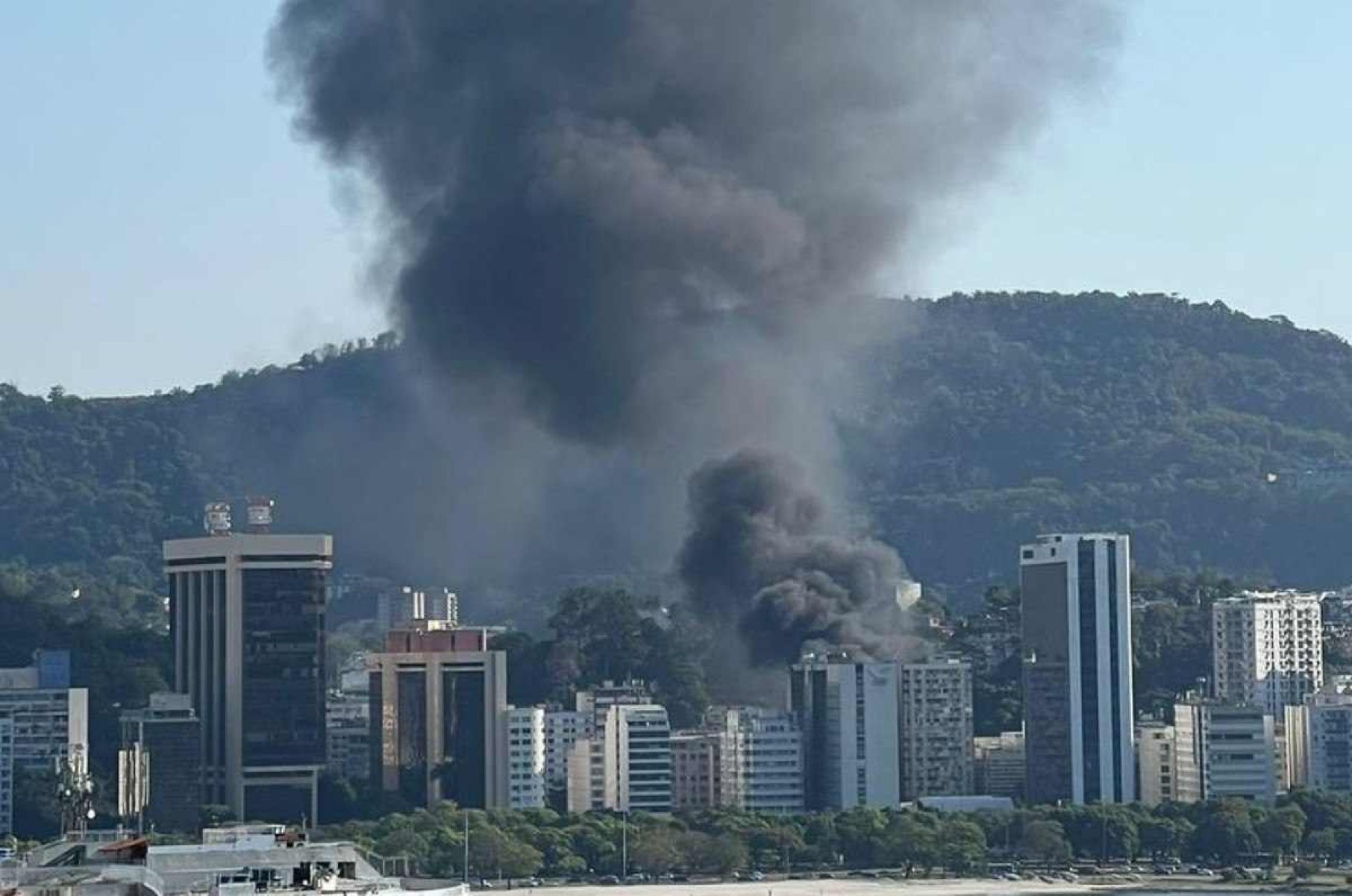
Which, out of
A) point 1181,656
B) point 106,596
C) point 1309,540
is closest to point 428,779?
point 1181,656

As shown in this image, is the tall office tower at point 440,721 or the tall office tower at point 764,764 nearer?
the tall office tower at point 764,764

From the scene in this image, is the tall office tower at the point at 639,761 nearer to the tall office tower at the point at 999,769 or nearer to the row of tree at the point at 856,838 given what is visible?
the row of tree at the point at 856,838

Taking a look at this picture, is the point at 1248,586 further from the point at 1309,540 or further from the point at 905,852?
the point at 905,852

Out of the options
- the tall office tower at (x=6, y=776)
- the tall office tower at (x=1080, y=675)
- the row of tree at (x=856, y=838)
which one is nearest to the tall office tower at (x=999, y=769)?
the tall office tower at (x=1080, y=675)

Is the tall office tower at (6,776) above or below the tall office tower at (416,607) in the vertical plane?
below

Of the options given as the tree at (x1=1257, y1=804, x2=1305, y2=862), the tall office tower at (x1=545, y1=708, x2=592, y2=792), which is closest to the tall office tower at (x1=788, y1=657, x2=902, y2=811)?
the tall office tower at (x1=545, y1=708, x2=592, y2=792)

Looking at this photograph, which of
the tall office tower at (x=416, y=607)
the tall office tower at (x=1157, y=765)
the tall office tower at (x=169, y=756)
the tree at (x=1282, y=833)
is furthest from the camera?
the tall office tower at (x=416, y=607)
